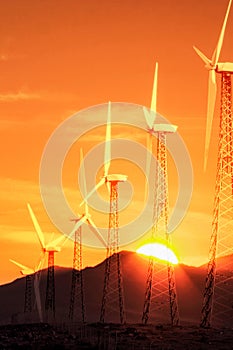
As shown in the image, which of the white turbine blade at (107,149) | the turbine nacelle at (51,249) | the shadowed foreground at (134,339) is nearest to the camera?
the shadowed foreground at (134,339)

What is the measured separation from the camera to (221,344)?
78.7 meters

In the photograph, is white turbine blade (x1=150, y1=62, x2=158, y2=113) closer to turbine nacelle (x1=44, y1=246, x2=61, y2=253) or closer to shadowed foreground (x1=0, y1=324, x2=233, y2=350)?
shadowed foreground (x1=0, y1=324, x2=233, y2=350)

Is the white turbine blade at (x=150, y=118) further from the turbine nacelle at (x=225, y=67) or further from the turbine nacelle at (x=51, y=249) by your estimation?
the turbine nacelle at (x=51, y=249)

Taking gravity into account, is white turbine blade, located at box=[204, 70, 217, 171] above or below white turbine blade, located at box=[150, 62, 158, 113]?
below

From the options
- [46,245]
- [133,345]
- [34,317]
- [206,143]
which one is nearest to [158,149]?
[206,143]

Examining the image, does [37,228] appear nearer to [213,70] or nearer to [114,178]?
[114,178]

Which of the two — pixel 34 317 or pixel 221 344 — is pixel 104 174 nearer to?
pixel 221 344

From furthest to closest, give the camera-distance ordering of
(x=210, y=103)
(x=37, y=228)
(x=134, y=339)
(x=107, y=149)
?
(x=37, y=228) → (x=107, y=149) → (x=210, y=103) → (x=134, y=339)

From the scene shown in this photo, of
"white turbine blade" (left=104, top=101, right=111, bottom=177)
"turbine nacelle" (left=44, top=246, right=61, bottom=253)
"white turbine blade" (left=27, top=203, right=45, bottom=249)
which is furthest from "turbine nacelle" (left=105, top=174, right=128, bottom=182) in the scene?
"turbine nacelle" (left=44, top=246, right=61, bottom=253)

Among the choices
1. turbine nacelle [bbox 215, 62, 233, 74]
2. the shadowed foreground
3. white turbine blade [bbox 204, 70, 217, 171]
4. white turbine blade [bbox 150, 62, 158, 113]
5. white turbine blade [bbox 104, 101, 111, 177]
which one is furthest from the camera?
white turbine blade [bbox 104, 101, 111, 177]

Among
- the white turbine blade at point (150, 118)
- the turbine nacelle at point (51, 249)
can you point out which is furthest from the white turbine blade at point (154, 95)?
the turbine nacelle at point (51, 249)

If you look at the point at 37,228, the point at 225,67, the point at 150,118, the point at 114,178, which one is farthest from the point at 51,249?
the point at 225,67

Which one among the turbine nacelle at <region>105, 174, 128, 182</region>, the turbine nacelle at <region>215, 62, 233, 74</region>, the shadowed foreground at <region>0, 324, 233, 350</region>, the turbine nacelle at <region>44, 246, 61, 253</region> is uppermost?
the turbine nacelle at <region>215, 62, 233, 74</region>

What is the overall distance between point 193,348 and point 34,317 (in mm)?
124848
